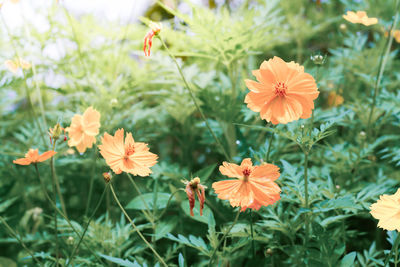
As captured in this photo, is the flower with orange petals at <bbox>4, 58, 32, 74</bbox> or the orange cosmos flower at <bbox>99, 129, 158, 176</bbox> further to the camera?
the flower with orange petals at <bbox>4, 58, 32, 74</bbox>

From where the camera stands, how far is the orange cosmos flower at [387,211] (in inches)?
19.8

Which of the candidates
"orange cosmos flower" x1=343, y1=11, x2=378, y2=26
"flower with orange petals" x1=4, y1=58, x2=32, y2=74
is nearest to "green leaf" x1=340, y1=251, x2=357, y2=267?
"orange cosmos flower" x1=343, y1=11, x2=378, y2=26

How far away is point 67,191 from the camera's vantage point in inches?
49.9

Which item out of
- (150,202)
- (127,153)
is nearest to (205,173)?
(150,202)

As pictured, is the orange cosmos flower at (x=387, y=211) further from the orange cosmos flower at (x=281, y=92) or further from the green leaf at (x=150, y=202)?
the green leaf at (x=150, y=202)

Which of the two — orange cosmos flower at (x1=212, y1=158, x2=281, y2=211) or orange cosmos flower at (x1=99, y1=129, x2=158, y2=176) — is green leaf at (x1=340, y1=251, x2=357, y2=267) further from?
orange cosmos flower at (x1=99, y1=129, x2=158, y2=176)

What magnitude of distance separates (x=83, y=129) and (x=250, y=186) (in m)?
0.33

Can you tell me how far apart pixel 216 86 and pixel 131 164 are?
2.14 feet

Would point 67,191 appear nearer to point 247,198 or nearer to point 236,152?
point 236,152

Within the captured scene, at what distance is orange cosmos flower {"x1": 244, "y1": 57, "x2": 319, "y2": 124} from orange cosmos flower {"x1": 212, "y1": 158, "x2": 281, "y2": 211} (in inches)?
3.2

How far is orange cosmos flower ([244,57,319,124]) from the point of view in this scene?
0.53 m

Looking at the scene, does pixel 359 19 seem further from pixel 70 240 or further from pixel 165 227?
pixel 70 240

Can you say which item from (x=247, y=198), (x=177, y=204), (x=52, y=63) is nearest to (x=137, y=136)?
(x=177, y=204)

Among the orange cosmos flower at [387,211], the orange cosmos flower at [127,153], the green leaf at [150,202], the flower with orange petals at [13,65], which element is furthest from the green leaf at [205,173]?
the flower with orange petals at [13,65]
